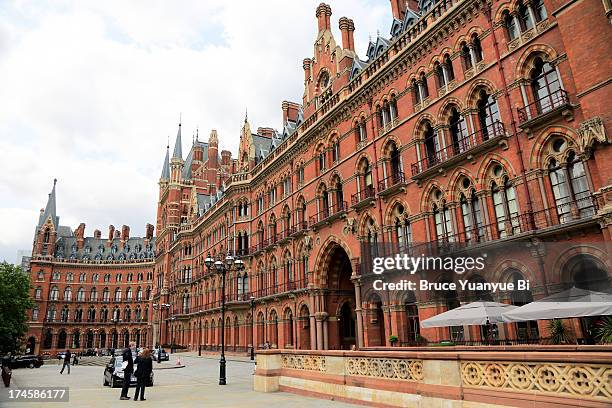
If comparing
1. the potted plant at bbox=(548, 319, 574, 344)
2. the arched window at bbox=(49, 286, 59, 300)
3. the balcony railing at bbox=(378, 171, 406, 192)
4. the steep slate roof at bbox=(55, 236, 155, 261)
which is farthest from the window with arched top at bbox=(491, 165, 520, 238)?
the arched window at bbox=(49, 286, 59, 300)

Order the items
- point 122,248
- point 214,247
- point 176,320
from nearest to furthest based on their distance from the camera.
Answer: point 214,247 → point 176,320 → point 122,248

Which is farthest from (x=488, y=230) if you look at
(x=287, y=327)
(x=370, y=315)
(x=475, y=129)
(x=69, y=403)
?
(x=287, y=327)

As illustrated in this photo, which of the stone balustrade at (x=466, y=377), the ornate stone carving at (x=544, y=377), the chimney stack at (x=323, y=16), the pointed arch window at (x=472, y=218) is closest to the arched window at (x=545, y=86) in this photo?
the pointed arch window at (x=472, y=218)

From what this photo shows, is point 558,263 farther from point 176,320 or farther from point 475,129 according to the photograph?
point 176,320

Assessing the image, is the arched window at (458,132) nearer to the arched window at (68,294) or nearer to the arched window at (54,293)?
the arched window at (68,294)

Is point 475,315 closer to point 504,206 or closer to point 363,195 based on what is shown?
point 504,206

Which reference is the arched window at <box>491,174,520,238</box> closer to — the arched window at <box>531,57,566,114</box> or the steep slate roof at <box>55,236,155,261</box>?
the arched window at <box>531,57,566,114</box>

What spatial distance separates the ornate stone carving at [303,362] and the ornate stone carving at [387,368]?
4.71ft

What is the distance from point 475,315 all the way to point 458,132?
10865 mm

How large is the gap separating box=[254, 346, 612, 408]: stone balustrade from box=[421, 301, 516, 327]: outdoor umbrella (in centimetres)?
416

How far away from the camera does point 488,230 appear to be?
19297 mm

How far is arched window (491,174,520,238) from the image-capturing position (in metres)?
18.1

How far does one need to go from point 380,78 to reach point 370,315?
1520 cm

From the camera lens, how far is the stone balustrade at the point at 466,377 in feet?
21.7
